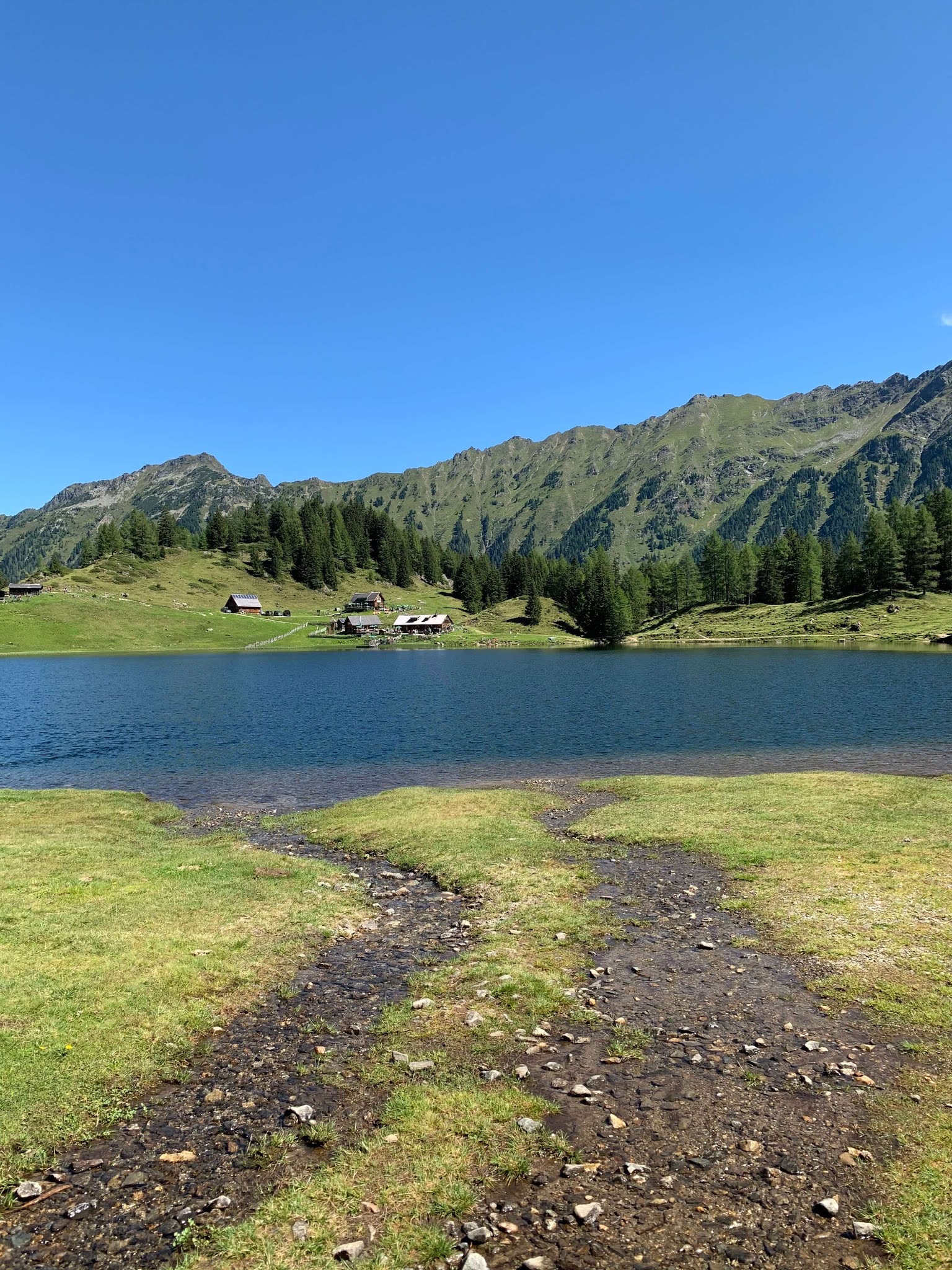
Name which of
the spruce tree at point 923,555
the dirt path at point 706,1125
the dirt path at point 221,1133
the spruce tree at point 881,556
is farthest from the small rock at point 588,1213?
the spruce tree at point 923,555

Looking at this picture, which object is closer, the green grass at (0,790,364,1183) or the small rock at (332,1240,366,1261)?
the small rock at (332,1240,366,1261)

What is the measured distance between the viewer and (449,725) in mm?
69812

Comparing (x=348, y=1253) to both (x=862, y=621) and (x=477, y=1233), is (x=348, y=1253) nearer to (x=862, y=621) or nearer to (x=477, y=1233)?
(x=477, y=1233)

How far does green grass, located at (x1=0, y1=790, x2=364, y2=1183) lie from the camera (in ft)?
39.7

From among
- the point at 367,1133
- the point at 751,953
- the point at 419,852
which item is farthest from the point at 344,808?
the point at 367,1133

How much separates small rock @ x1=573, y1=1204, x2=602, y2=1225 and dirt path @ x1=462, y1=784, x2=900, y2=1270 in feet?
0.11

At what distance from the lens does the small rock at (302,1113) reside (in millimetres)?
11664

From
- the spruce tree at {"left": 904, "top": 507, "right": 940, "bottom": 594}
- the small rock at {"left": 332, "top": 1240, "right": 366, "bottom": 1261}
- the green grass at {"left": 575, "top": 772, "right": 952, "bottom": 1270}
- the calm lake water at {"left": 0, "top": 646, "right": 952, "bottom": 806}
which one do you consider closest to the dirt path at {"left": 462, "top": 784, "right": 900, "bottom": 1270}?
the green grass at {"left": 575, "top": 772, "right": 952, "bottom": 1270}

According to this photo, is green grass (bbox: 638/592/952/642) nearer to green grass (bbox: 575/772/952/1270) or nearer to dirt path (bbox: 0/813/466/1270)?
green grass (bbox: 575/772/952/1270)

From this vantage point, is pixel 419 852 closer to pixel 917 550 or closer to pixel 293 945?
pixel 293 945

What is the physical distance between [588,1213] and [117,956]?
1340 centimetres

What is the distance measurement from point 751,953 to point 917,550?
652 ft

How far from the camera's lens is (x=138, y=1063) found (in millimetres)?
13125

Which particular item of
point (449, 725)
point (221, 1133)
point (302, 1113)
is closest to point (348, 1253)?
point (302, 1113)
